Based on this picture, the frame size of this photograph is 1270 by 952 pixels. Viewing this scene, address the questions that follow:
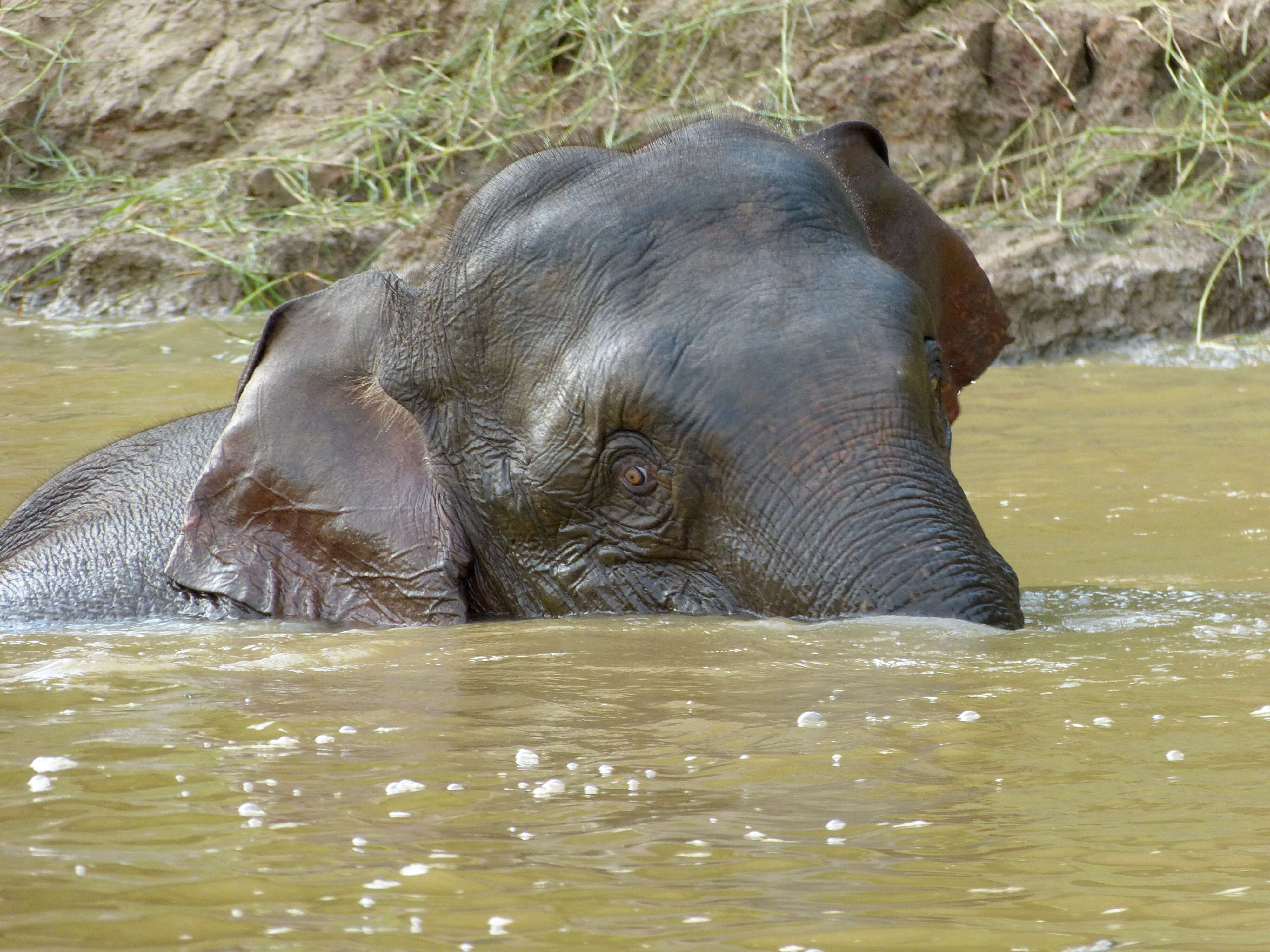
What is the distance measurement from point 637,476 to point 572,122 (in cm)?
860

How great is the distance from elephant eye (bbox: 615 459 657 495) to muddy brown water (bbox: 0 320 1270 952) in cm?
35

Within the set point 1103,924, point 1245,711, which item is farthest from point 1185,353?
point 1103,924

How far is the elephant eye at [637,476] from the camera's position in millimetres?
4785

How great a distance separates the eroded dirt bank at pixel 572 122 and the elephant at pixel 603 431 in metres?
5.62

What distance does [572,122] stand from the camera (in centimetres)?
1302

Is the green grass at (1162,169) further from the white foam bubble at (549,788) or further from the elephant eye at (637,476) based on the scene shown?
the white foam bubble at (549,788)

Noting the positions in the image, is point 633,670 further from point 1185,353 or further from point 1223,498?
point 1185,353

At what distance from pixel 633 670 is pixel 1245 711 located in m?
1.36

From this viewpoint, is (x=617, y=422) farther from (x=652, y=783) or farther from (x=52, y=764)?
(x=52, y=764)

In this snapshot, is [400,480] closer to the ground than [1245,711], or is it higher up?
higher up

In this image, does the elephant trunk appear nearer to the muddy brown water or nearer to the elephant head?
the elephant head

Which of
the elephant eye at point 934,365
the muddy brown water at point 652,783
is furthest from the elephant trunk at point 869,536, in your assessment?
the elephant eye at point 934,365

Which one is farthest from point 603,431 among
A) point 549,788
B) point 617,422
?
point 549,788

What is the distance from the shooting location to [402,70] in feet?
47.8
